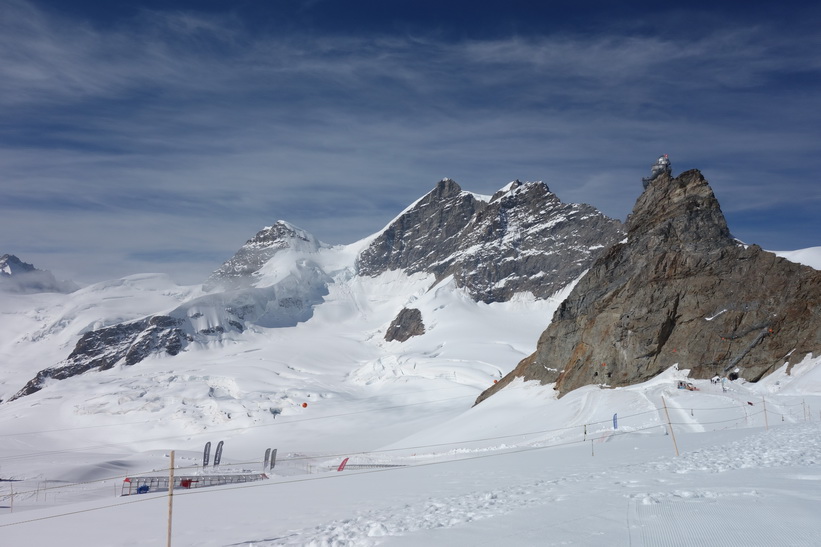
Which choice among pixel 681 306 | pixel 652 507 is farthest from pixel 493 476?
pixel 681 306

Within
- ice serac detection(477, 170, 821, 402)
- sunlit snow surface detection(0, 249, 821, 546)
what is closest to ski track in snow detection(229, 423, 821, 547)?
sunlit snow surface detection(0, 249, 821, 546)

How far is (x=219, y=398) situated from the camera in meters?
132

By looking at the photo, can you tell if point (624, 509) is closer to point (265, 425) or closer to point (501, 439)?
point (501, 439)

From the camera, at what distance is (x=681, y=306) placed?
56188 millimetres

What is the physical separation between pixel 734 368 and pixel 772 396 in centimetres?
857

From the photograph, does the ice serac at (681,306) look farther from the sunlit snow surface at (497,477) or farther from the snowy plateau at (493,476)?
the sunlit snow surface at (497,477)

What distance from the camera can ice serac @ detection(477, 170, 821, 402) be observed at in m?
49.7

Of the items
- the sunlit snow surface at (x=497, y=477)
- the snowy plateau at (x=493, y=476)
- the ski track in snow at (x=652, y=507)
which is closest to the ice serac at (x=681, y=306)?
the snowy plateau at (x=493, y=476)

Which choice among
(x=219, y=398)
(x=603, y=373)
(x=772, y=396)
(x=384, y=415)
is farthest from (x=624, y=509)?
(x=219, y=398)

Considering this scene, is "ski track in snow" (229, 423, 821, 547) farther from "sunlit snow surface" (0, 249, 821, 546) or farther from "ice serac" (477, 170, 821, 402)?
"ice serac" (477, 170, 821, 402)

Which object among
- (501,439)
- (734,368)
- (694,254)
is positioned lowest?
(501,439)

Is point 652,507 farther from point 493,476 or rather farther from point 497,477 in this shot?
point 493,476

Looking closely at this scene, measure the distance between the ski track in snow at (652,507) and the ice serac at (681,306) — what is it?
116 feet

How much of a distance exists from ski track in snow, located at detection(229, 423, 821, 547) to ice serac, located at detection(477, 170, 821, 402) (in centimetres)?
3537
